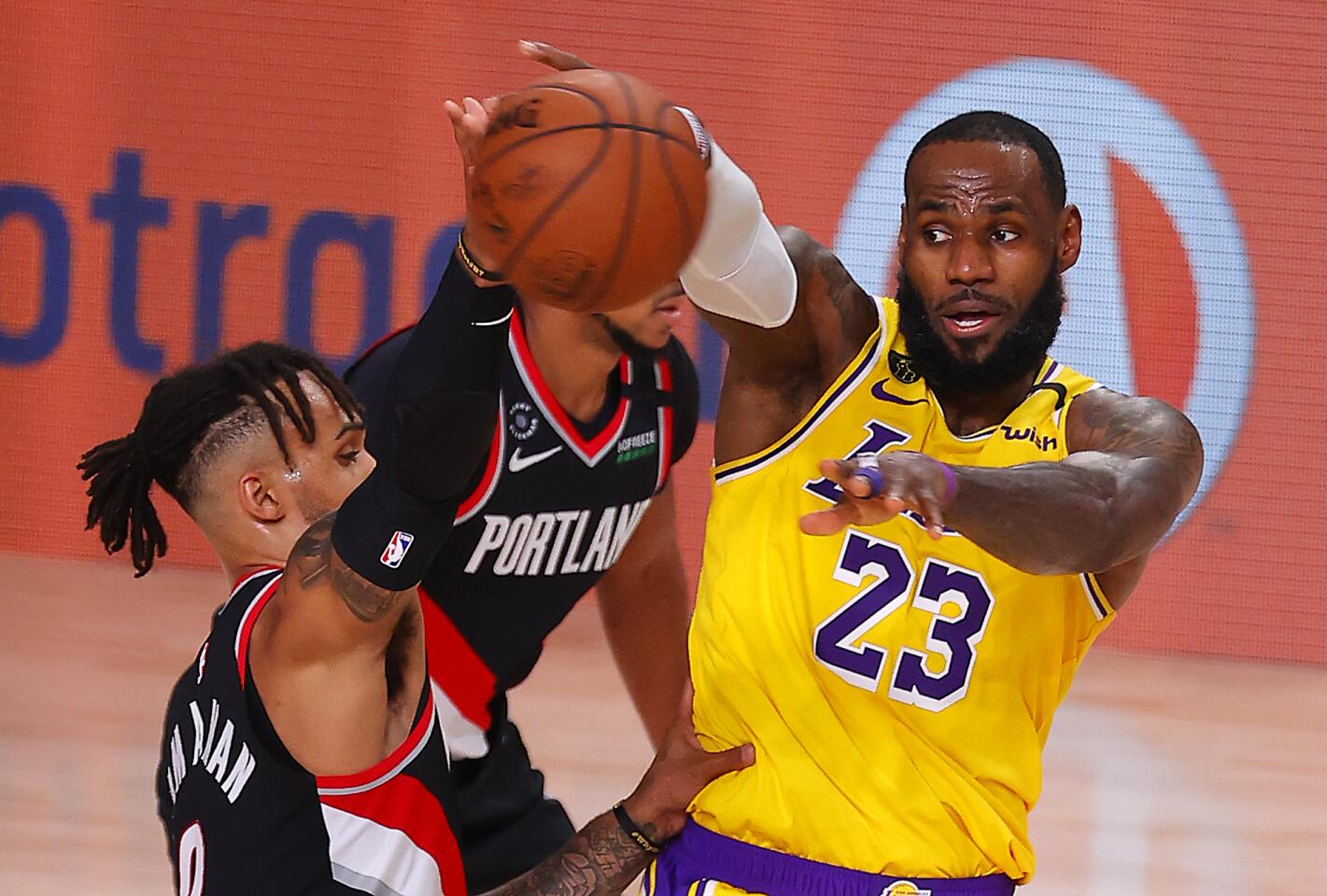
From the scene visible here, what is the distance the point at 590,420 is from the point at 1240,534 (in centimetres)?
483

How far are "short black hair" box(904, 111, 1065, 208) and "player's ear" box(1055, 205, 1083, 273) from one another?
39mm

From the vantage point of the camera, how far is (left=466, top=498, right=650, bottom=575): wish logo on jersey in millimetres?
2973

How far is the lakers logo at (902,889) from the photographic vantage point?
7.86 feet

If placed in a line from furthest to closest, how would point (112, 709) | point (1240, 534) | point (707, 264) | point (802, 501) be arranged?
point (1240, 534)
point (112, 709)
point (802, 501)
point (707, 264)

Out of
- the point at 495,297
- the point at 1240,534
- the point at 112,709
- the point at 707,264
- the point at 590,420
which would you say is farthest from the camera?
the point at 1240,534

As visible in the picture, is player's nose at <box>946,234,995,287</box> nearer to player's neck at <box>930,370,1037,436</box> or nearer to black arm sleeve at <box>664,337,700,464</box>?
player's neck at <box>930,370,1037,436</box>

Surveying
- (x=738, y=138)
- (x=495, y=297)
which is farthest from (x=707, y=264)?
(x=738, y=138)

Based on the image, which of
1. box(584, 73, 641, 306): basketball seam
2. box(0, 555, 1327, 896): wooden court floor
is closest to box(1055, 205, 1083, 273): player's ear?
box(584, 73, 641, 306): basketball seam

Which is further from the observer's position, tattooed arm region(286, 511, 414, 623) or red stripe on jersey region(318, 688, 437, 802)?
red stripe on jersey region(318, 688, 437, 802)

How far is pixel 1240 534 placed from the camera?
7.16 metres

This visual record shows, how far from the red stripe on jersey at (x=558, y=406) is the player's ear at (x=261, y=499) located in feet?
1.73

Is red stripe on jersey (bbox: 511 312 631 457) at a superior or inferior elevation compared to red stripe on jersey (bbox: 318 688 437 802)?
superior

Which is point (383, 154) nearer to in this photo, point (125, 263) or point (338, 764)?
point (125, 263)

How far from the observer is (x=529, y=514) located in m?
2.98
